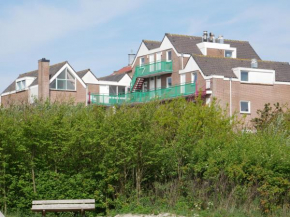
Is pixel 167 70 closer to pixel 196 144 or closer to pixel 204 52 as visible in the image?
pixel 204 52

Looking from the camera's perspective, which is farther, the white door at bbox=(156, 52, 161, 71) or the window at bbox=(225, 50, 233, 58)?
the window at bbox=(225, 50, 233, 58)

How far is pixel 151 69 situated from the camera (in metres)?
66.1

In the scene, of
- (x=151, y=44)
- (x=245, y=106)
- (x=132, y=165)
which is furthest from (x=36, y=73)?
(x=132, y=165)

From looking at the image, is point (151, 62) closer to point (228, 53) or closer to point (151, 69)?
point (151, 69)

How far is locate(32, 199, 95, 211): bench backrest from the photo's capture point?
58.6 feet

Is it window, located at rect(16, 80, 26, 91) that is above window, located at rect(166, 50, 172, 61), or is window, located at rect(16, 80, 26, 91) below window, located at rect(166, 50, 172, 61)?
below

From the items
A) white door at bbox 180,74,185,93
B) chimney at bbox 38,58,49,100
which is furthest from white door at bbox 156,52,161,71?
chimney at bbox 38,58,49,100

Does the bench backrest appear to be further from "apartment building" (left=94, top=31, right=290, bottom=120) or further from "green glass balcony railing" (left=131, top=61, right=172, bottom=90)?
"green glass balcony railing" (left=131, top=61, right=172, bottom=90)

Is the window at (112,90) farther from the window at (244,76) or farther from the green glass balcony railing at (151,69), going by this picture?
the window at (244,76)

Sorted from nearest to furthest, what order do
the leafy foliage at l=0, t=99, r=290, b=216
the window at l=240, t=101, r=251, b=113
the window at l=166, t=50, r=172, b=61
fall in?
the leafy foliage at l=0, t=99, r=290, b=216 → the window at l=240, t=101, r=251, b=113 → the window at l=166, t=50, r=172, b=61

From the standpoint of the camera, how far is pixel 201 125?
930 inches

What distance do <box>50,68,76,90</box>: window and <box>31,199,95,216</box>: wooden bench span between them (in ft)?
164

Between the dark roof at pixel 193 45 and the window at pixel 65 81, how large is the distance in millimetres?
11045

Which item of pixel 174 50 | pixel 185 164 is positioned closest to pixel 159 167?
pixel 185 164
